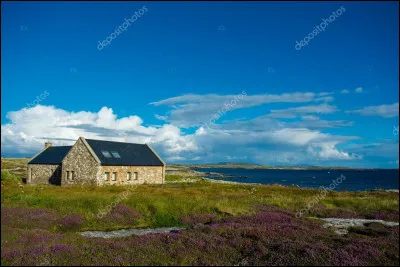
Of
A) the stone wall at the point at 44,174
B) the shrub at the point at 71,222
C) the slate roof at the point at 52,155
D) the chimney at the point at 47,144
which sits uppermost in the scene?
the chimney at the point at 47,144

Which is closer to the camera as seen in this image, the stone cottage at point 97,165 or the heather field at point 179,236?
the heather field at point 179,236

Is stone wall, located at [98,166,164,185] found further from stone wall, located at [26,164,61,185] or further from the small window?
stone wall, located at [26,164,61,185]

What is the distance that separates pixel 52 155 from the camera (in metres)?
58.4

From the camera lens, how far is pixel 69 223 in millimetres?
20250

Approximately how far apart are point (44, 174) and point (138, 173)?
15.9 m

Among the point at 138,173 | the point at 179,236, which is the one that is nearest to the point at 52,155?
the point at 138,173

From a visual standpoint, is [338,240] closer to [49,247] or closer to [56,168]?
[49,247]

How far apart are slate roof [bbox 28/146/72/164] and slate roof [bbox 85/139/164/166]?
7.97 metres

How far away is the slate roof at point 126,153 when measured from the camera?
167 feet

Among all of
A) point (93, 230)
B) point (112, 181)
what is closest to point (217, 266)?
point (93, 230)

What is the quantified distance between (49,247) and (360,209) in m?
25.5

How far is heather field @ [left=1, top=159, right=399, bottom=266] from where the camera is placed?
12.0m

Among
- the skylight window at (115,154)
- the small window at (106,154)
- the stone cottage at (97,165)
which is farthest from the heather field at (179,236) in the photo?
the skylight window at (115,154)

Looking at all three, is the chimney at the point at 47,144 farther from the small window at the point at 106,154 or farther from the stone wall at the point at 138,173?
the stone wall at the point at 138,173
